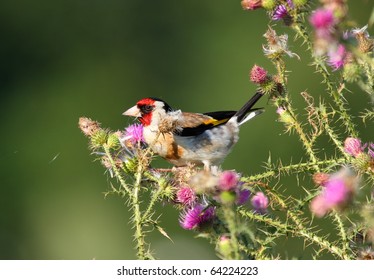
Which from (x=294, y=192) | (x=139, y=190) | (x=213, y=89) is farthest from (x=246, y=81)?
(x=139, y=190)

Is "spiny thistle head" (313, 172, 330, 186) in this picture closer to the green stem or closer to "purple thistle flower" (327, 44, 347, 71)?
"purple thistle flower" (327, 44, 347, 71)

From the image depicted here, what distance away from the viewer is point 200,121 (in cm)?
373

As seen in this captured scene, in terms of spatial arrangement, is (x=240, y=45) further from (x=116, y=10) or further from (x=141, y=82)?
(x=116, y=10)

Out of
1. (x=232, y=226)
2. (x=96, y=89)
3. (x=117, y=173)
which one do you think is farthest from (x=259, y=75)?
(x=96, y=89)

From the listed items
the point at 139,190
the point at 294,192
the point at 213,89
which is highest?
the point at 213,89

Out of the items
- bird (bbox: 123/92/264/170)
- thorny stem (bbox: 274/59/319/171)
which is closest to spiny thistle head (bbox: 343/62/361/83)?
thorny stem (bbox: 274/59/319/171)

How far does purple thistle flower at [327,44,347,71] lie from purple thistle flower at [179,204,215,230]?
1.51 ft

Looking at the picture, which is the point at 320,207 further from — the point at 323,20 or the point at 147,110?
the point at 147,110

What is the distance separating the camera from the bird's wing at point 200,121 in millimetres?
3586

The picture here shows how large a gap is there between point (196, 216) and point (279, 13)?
2.49 feet

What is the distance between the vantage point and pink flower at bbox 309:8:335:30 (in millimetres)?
1662

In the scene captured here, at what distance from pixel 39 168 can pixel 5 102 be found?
7.27ft

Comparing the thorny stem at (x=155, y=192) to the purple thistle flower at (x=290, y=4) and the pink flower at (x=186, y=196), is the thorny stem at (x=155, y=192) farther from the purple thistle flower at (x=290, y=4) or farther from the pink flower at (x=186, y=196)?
the purple thistle flower at (x=290, y=4)
